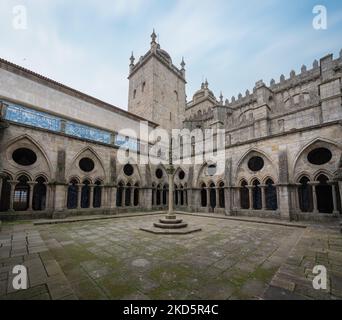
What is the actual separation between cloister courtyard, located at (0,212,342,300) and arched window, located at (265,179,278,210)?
6071 mm

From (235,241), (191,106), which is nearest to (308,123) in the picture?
(235,241)

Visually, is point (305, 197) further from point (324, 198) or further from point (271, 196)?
point (271, 196)

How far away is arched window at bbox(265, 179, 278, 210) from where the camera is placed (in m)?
12.0

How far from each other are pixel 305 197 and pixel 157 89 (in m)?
19.9

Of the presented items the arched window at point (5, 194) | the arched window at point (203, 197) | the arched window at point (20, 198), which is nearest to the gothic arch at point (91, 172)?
the arched window at point (5, 194)

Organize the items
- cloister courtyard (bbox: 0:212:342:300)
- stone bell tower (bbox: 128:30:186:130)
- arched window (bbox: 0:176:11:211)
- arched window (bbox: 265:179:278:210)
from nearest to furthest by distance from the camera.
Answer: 1. cloister courtyard (bbox: 0:212:342:300)
2. arched window (bbox: 0:176:11:211)
3. arched window (bbox: 265:179:278:210)
4. stone bell tower (bbox: 128:30:186:130)

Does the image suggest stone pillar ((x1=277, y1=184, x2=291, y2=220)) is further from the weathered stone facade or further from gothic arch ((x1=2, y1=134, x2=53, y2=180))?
gothic arch ((x1=2, y1=134, x2=53, y2=180))

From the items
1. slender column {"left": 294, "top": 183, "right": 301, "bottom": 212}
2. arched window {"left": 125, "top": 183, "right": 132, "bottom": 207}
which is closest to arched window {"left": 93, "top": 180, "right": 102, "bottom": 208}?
arched window {"left": 125, "top": 183, "right": 132, "bottom": 207}

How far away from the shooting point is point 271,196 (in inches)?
482

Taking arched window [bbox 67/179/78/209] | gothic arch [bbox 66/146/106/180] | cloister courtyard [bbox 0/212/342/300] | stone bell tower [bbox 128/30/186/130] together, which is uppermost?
stone bell tower [bbox 128/30/186/130]

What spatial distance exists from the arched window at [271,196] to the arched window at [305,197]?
56.4 inches

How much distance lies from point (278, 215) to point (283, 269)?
Answer: 27.3 ft
